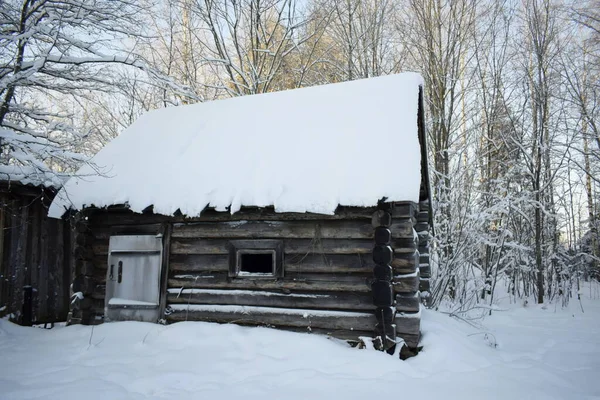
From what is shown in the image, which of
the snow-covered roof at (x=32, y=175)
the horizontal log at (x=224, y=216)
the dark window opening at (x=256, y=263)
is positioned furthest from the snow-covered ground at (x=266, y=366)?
the snow-covered roof at (x=32, y=175)

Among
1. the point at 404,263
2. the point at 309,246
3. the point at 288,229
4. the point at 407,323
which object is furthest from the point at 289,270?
the point at 407,323

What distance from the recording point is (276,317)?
6.15 m

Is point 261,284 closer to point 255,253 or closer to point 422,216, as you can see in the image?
point 255,253

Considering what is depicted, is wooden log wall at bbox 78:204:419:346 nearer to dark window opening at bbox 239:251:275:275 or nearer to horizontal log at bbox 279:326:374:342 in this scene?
horizontal log at bbox 279:326:374:342

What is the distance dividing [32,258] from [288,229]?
5.78m

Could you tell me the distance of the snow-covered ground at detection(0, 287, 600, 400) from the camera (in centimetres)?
432

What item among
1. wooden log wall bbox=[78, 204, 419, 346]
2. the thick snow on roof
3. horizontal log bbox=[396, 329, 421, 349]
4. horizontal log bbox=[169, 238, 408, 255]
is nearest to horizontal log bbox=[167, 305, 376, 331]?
wooden log wall bbox=[78, 204, 419, 346]

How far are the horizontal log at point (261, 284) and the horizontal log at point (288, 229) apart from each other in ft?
2.26

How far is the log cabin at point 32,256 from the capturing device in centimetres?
773

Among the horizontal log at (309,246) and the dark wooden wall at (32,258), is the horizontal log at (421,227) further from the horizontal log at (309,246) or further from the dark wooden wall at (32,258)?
the dark wooden wall at (32,258)

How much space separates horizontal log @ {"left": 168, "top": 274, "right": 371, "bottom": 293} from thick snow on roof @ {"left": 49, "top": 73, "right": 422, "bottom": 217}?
119 centimetres

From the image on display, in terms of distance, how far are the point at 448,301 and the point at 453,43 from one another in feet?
27.0

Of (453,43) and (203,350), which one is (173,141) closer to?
(203,350)

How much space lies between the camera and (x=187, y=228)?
6.82 metres
